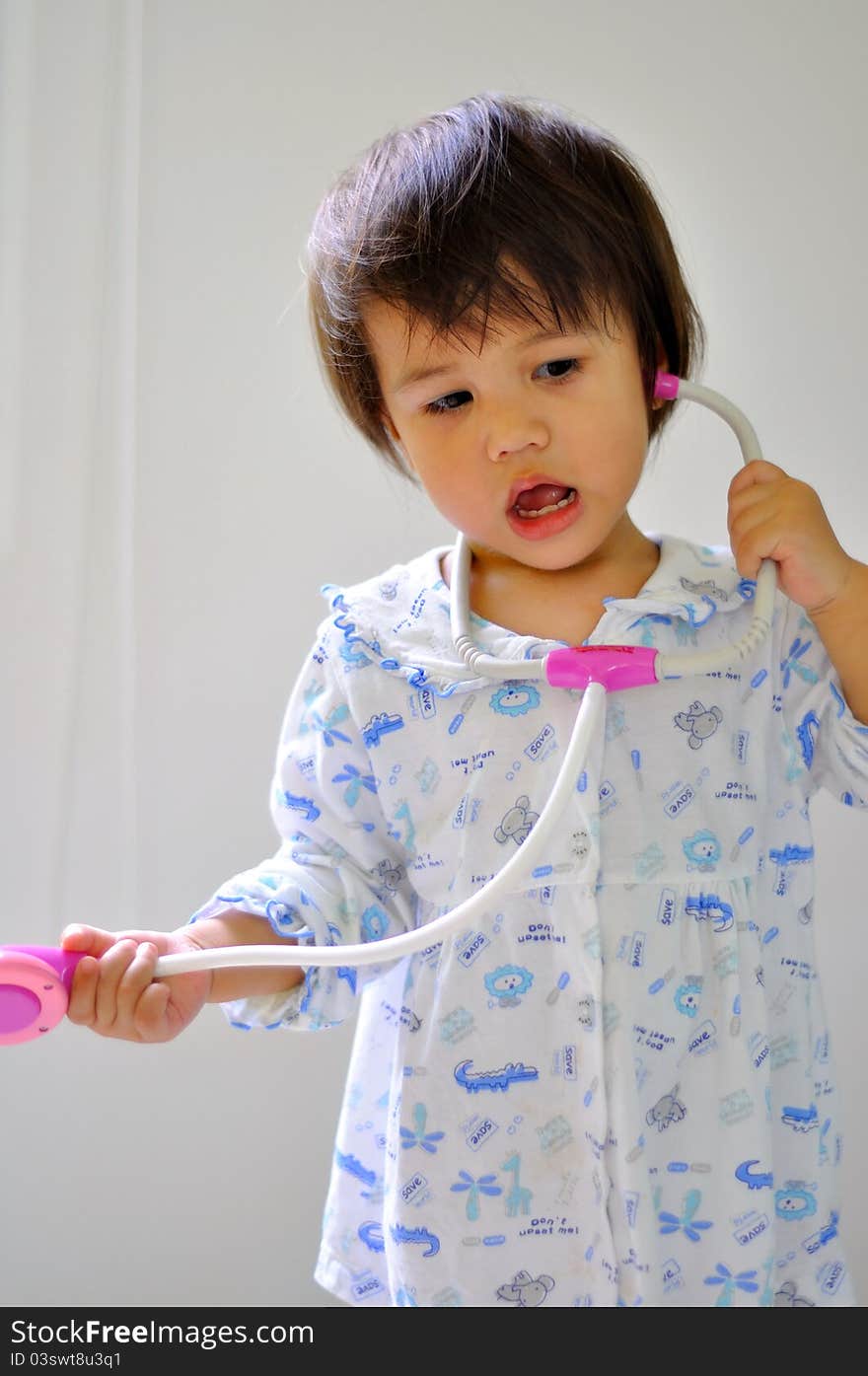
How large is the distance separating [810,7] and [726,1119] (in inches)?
37.2

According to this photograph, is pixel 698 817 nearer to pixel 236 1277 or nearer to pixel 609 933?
pixel 609 933

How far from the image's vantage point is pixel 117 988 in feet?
2.89

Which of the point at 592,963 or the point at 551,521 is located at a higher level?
the point at 551,521

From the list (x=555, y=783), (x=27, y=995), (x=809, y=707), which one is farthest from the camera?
(x=809, y=707)

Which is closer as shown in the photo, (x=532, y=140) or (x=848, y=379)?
(x=532, y=140)

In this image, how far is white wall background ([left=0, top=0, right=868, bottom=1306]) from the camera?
1275 mm

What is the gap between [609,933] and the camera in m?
0.98

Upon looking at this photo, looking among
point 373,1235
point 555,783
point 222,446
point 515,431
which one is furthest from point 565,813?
point 222,446

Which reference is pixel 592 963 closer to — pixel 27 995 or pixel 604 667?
pixel 604 667

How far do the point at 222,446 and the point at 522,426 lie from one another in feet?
1.55

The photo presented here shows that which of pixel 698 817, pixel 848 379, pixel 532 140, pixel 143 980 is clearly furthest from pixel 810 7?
pixel 143 980

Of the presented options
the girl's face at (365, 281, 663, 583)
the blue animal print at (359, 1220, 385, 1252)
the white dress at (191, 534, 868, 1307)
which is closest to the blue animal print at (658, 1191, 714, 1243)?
the white dress at (191, 534, 868, 1307)

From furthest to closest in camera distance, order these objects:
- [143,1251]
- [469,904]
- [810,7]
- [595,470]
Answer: [143,1251] < [810,7] < [595,470] < [469,904]

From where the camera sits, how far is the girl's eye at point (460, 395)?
96 cm
